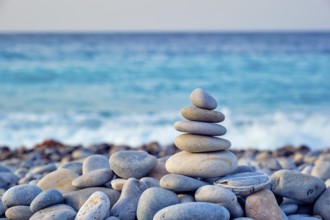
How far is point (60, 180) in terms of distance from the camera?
149 inches

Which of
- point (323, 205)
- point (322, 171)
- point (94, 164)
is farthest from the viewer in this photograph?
point (322, 171)

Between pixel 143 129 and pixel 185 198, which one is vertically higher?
pixel 185 198

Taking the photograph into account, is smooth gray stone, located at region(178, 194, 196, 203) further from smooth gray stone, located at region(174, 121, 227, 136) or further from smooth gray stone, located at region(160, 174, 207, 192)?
smooth gray stone, located at region(174, 121, 227, 136)

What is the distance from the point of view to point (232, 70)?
20.6 meters

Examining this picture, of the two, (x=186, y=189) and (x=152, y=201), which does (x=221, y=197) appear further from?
(x=152, y=201)

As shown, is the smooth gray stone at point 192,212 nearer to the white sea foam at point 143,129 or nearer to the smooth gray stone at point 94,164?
the smooth gray stone at point 94,164

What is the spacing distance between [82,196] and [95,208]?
380 millimetres

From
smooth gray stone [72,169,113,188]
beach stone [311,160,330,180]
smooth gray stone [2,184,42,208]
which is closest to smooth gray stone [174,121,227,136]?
smooth gray stone [72,169,113,188]

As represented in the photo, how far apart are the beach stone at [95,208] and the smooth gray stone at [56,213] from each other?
76mm

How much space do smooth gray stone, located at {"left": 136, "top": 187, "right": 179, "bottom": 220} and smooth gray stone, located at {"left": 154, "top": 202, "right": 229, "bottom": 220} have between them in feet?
0.47

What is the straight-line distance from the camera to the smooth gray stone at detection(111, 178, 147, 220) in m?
3.19

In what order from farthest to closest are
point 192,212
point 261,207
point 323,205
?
point 323,205 → point 261,207 → point 192,212

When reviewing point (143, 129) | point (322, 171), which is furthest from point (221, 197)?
point (143, 129)

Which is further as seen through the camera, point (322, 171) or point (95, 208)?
point (322, 171)
